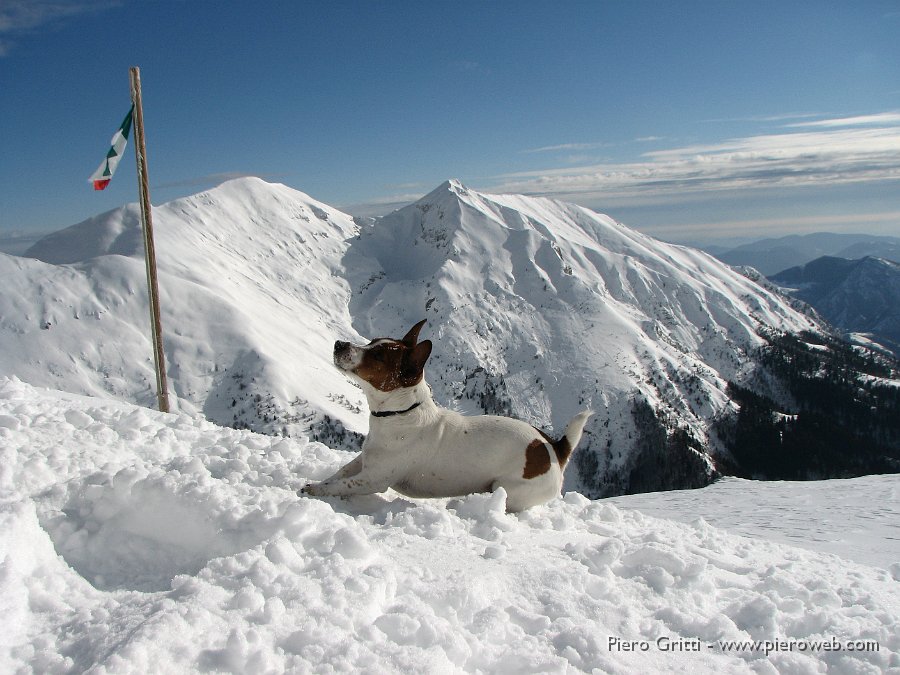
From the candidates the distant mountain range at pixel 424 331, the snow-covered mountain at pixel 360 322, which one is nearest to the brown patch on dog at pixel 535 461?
the distant mountain range at pixel 424 331

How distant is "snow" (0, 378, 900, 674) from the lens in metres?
Result: 2.78

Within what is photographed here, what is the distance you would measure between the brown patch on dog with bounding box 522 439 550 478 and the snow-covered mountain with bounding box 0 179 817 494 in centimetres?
8157

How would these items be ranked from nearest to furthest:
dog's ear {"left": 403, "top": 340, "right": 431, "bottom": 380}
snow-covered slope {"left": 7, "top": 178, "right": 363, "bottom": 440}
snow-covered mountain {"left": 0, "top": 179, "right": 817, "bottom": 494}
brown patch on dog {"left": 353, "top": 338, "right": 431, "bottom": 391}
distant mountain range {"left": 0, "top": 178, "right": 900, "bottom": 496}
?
brown patch on dog {"left": 353, "top": 338, "right": 431, "bottom": 391} → dog's ear {"left": 403, "top": 340, "right": 431, "bottom": 380} → snow-covered slope {"left": 7, "top": 178, "right": 363, "bottom": 440} → snow-covered mountain {"left": 0, "top": 179, "right": 817, "bottom": 494} → distant mountain range {"left": 0, "top": 178, "right": 900, "bottom": 496}

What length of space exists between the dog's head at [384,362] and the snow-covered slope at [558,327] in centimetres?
11300

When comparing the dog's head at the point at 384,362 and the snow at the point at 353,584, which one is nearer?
the snow at the point at 353,584

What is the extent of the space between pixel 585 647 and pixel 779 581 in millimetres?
2224

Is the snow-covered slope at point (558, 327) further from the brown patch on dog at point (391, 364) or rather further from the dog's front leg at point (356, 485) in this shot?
the brown patch on dog at point (391, 364)

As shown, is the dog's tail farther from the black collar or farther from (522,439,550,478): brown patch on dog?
the black collar

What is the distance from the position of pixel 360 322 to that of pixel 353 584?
508ft

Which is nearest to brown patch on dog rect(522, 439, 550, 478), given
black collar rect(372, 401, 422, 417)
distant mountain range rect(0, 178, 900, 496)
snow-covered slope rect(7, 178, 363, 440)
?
black collar rect(372, 401, 422, 417)

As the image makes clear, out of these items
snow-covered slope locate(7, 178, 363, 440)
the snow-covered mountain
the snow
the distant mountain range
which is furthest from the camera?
the distant mountain range

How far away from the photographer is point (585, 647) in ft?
10.9

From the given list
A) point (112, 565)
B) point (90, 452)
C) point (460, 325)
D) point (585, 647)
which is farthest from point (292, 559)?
point (460, 325)

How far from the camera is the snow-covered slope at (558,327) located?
12850 cm
